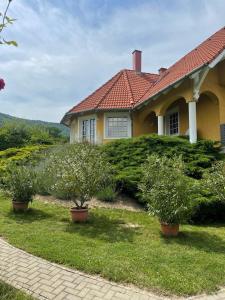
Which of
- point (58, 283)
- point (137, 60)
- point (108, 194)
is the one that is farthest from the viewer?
point (137, 60)

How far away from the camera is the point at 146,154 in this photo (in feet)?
43.1

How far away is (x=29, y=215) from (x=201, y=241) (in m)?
5.08

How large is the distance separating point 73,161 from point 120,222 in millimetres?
2149

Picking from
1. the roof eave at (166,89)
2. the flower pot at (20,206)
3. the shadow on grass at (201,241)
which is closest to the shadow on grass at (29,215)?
the flower pot at (20,206)

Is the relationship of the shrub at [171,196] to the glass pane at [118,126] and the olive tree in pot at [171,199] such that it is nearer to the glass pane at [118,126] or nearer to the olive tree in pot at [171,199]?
the olive tree in pot at [171,199]

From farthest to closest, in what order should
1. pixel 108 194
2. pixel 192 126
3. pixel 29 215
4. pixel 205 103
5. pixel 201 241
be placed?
pixel 205 103 → pixel 192 126 → pixel 108 194 → pixel 29 215 → pixel 201 241

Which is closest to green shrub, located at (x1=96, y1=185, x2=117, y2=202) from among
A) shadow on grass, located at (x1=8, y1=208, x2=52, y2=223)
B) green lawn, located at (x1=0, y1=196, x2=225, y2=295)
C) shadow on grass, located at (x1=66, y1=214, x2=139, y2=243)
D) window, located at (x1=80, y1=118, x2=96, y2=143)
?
green lawn, located at (x1=0, y1=196, x2=225, y2=295)

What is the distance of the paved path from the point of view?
458 cm

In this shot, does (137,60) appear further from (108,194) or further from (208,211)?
(208,211)

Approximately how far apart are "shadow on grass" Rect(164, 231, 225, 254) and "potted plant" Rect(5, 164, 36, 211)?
15.2 feet

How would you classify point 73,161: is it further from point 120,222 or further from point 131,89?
point 131,89

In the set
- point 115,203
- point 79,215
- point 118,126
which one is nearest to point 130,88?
point 118,126

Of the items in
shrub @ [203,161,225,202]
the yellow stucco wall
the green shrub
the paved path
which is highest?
the yellow stucco wall

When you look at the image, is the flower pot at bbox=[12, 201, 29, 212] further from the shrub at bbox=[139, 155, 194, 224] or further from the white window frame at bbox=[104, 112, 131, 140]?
the white window frame at bbox=[104, 112, 131, 140]
